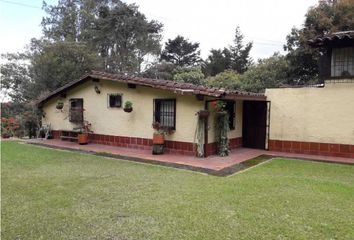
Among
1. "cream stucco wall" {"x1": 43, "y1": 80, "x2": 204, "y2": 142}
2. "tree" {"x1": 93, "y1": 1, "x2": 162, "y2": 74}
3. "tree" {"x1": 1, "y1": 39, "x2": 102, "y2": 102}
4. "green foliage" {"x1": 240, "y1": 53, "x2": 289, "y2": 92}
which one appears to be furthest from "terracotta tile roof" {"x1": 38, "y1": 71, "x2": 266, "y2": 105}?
"tree" {"x1": 93, "y1": 1, "x2": 162, "y2": 74}

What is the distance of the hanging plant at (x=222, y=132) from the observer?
10.8 meters

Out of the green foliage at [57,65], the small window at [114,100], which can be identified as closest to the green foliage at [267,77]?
the small window at [114,100]

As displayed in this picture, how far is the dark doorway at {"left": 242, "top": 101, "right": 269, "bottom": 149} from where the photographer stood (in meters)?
12.6

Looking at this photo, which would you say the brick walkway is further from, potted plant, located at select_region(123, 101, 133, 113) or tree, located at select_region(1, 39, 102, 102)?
tree, located at select_region(1, 39, 102, 102)

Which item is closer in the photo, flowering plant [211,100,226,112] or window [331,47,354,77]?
flowering plant [211,100,226,112]

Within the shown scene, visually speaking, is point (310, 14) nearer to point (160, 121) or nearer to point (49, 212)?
point (160, 121)

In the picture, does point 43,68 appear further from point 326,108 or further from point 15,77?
point 326,108

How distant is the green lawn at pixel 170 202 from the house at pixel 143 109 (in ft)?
8.28

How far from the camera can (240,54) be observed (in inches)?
1539

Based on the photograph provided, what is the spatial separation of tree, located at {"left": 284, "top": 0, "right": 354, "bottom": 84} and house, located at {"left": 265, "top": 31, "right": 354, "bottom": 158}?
689cm

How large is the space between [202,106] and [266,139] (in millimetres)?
3544

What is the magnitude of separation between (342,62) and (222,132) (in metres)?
4.69

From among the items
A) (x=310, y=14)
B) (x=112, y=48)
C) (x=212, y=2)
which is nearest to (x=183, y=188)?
(x=212, y=2)

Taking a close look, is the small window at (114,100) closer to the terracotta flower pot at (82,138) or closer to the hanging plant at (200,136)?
the terracotta flower pot at (82,138)
